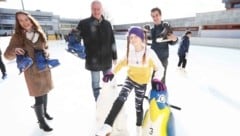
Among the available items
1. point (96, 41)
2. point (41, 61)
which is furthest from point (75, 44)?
point (41, 61)

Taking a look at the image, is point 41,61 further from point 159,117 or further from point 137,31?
point 159,117

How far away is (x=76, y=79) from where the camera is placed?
517cm

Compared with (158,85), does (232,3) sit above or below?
above

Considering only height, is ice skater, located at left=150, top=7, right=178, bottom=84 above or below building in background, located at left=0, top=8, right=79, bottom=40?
below

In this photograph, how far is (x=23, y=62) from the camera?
2080mm

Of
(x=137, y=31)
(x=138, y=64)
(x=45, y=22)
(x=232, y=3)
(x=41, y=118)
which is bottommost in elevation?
(x=41, y=118)

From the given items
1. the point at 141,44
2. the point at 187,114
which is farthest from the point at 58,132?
the point at 187,114

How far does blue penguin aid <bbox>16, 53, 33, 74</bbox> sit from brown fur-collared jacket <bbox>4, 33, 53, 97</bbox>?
0.28 ft

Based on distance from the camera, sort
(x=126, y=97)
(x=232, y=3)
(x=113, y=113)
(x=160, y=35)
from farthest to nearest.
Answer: (x=232, y=3)
(x=160, y=35)
(x=126, y=97)
(x=113, y=113)

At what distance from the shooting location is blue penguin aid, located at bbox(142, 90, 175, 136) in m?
1.67

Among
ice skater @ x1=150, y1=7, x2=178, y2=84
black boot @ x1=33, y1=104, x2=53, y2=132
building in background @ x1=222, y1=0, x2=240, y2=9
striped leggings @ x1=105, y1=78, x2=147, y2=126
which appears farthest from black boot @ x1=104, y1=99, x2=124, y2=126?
building in background @ x1=222, y1=0, x2=240, y2=9

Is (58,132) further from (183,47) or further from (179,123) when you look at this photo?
(183,47)

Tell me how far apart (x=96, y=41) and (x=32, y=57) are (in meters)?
0.72

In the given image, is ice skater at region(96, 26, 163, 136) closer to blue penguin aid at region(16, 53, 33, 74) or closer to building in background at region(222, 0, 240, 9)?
blue penguin aid at region(16, 53, 33, 74)
